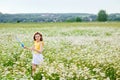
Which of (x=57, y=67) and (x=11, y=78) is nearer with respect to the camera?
(x=11, y=78)

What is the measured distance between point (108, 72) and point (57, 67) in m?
Answer: 1.68

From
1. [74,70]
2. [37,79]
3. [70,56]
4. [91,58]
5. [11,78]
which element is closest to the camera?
[11,78]

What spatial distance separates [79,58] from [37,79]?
237 centimetres

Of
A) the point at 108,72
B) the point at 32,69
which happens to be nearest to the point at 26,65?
the point at 32,69

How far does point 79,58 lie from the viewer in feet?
40.6

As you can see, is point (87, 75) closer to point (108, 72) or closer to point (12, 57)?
point (108, 72)

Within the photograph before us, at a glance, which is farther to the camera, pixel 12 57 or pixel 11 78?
pixel 12 57

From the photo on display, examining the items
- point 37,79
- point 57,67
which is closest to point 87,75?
point 57,67

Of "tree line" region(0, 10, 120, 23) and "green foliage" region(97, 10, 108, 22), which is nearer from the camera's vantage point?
"tree line" region(0, 10, 120, 23)

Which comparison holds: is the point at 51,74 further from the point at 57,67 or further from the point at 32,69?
the point at 32,69

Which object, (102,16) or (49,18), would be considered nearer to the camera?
(49,18)

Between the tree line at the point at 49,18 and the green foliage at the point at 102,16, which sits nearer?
the tree line at the point at 49,18

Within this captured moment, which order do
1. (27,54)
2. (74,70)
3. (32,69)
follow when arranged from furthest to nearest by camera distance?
(27,54), (32,69), (74,70)

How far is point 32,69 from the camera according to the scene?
11.2 m
